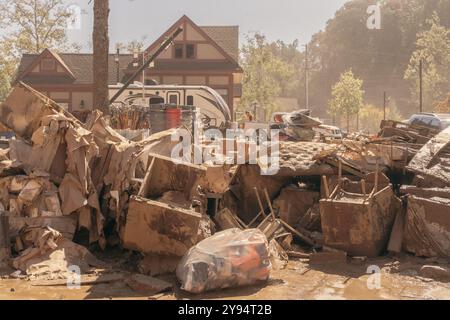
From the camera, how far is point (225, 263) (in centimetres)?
639

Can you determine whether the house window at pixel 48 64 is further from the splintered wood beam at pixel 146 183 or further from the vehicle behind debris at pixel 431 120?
the splintered wood beam at pixel 146 183

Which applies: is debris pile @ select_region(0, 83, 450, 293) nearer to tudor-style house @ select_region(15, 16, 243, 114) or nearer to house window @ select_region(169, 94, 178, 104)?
house window @ select_region(169, 94, 178, 104)

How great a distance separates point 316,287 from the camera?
6.80 m

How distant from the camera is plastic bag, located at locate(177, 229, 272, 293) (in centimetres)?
632

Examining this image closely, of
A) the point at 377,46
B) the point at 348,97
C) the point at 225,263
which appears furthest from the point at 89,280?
the point at 377,46

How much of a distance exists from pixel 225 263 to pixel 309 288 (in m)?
1.12

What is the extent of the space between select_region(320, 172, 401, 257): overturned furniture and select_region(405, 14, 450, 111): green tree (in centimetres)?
4576

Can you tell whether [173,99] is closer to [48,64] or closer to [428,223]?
[428,223]

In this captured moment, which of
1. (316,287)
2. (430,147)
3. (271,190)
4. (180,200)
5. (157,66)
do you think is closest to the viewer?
(316,287)

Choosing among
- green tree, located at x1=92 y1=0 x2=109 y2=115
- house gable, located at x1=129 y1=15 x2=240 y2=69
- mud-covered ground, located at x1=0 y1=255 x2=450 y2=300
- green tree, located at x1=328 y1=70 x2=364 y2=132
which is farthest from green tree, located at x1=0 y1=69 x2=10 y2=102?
mud-covered ground, located at x1=0 y1=255 x2=450 y2=300
